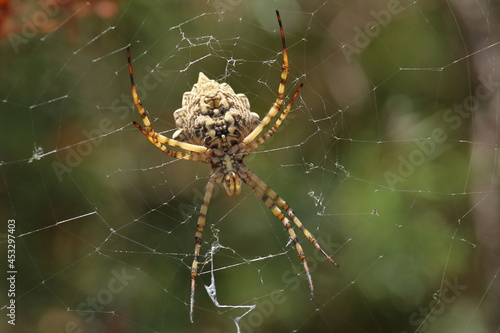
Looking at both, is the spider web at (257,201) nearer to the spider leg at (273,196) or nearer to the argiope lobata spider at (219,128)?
the spider leg at (273,196)

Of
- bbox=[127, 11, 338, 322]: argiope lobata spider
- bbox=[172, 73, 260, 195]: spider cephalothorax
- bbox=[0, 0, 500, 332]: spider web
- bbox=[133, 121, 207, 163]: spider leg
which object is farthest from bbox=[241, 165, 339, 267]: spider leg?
bbox=[0, 0, 500, 332]: spider web

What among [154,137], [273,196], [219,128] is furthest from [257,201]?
[154,137]

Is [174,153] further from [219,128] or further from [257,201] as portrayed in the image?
[257,201]

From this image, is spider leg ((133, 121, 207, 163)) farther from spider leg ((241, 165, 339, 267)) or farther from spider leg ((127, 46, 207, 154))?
spider leg ((241, 165, 339, 267))

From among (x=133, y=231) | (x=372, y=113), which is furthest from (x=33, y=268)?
(x=372, y=113)

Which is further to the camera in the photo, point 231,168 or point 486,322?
point 486,322

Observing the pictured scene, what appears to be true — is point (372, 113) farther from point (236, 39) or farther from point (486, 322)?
point (486, 322)

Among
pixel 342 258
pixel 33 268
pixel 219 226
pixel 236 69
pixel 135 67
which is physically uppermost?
pixel 135 67

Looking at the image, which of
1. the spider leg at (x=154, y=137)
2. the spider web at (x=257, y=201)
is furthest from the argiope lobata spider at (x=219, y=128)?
the spider web at (x=257, y=201)
